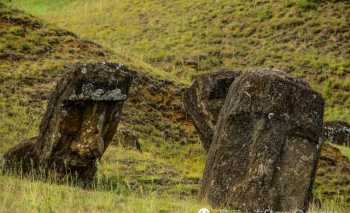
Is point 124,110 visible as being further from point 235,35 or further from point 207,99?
point 235,35

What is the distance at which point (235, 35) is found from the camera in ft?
148

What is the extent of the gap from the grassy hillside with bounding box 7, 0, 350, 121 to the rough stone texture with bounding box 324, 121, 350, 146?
541cm

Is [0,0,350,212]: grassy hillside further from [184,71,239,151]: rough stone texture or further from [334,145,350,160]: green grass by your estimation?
[184,71,239,151]: rough stone texture

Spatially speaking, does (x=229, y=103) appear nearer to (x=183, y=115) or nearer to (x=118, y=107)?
(x=118, y=107)

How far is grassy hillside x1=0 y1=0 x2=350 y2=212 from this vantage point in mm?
13625

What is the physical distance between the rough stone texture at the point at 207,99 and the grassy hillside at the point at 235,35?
13.1m

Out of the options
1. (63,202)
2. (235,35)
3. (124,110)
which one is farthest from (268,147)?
(235,35)

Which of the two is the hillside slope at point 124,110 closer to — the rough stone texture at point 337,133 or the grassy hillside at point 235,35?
the rough stone texture at point 337,133

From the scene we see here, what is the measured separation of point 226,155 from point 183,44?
32.7m

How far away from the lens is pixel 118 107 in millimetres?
15516

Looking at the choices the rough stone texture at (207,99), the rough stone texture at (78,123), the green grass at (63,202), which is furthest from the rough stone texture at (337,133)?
the green grass at (63,202)

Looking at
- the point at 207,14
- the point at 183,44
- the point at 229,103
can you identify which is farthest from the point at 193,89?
the point at 207,14

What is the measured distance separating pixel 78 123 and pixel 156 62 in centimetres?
2664

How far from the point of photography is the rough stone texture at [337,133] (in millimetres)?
28258
